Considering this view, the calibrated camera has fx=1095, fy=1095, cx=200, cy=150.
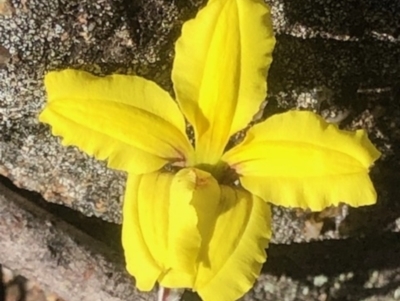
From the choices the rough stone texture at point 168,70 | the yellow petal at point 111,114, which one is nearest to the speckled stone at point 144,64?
the rough stone texture at point 168,70

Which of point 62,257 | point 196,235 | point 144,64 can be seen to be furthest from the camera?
point 62,257

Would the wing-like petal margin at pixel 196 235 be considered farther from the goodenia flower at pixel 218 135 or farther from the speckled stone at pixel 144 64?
the speckled stone at pixel 144 64

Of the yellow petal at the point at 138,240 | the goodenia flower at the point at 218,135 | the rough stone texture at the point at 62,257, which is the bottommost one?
the rough stone texture at the point at 62,257

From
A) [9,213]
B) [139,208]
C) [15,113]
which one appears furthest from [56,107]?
[9,213]

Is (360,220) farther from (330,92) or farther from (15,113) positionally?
(15,113)

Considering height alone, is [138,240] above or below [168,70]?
below

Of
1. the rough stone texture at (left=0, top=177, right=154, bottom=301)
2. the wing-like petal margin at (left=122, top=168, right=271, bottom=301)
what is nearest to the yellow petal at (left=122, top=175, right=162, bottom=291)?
the wing-like petal margin at (left=122, top=168, right=271, bottom=301)

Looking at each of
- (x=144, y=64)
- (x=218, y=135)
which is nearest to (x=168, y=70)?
(x=144, y=64)

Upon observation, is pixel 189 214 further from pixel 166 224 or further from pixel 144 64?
pixel 144 64

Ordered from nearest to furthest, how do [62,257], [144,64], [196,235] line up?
[196,235] → [144,64] → [62,257]
